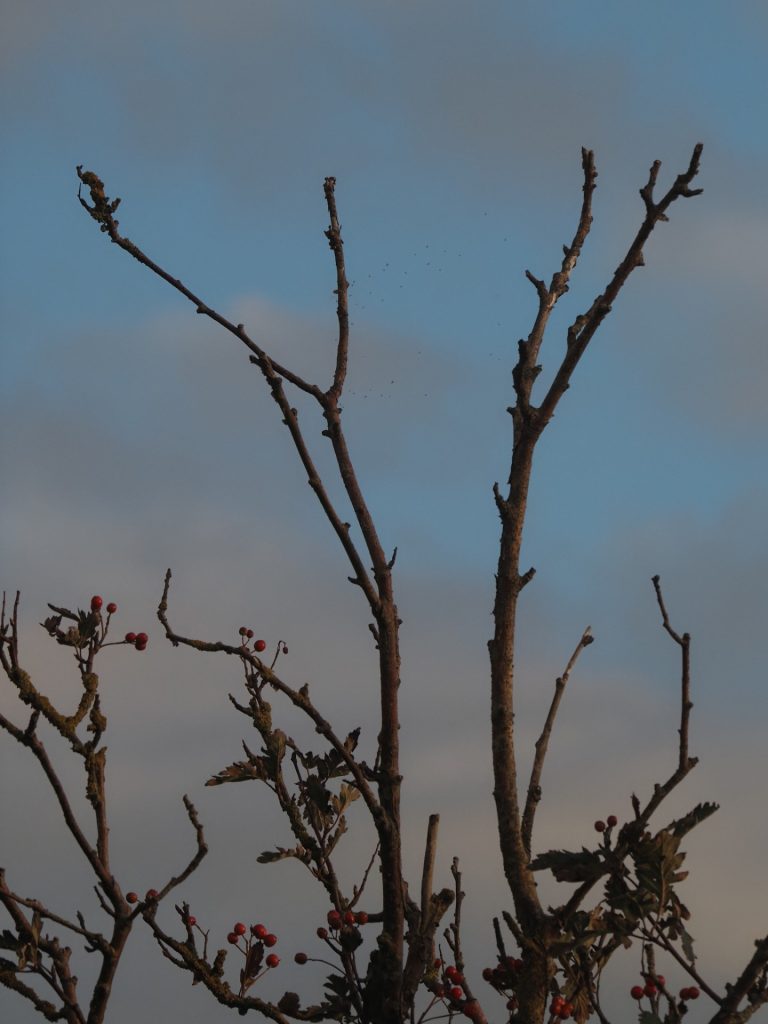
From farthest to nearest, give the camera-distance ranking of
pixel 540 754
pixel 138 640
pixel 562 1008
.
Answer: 1. pixel 138 640
2. pixel 540 754
3. pixel 562 1008

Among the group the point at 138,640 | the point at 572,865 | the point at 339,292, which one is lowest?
the point at 572,865

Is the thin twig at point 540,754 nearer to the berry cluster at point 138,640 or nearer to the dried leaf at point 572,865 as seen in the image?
the dried leaf at point 572,865

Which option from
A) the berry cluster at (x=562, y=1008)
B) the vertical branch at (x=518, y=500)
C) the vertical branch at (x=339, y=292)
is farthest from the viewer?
the vertical branch at (x=339, y=292)

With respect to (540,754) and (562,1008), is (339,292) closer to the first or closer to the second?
(540,754)

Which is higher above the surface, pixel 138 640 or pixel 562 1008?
pixel 138 640

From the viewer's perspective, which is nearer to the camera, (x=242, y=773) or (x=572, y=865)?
(x=572, y=865)

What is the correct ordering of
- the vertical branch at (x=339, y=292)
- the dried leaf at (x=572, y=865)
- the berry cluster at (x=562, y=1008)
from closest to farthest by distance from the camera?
the dried leaf at (x=572, y=865) < the berry cluster at (x=562, y=1008) < the vertical branch at (x=339, y=292)

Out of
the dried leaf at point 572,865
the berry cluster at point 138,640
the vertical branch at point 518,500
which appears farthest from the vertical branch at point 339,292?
the dried leaf at point 572,865

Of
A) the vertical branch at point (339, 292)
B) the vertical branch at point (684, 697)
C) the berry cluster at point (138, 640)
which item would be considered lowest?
the vertical branch at point (684, 697)

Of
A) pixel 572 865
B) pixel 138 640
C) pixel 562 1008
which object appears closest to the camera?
pixel 572 865

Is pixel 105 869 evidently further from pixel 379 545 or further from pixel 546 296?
pixel 546 296

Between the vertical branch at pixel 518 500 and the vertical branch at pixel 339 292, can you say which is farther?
the vertical branch at pixel 339 292

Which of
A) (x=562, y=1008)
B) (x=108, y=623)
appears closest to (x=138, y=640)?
(x=108, y=623)

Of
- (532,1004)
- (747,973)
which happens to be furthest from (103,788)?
(747,973)
